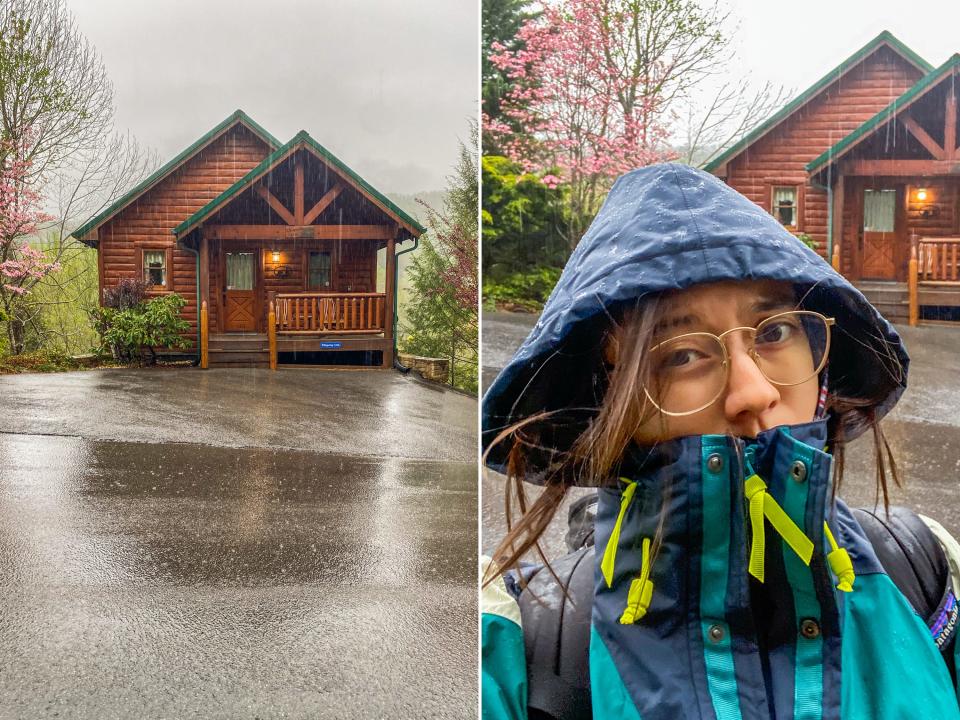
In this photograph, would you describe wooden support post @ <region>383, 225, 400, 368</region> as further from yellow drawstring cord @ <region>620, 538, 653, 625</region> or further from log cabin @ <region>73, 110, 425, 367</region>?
yellow drawstring cord @ <region>620, 538, 653, 625</region>

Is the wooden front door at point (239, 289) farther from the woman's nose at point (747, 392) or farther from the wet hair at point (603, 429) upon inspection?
the woman's nose at point (747, 392)

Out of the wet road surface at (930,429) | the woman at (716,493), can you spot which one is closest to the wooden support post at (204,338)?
the wet road surface at (930,429)

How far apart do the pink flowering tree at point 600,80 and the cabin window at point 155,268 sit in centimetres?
88

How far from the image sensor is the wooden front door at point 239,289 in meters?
Result: 1.77

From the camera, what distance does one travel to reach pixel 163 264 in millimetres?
1735

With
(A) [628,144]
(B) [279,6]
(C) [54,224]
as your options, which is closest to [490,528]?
(A) [628,144]

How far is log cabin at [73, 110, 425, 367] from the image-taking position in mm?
1731

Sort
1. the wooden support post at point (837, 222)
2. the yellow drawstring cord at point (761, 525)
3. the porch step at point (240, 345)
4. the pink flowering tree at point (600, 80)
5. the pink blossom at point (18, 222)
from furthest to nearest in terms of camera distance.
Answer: the porch step at point (240, 345) → the pink blossom at point (18, 222) → the pink flowering tree at point (600, 80) → the wooden support post at point (837, 222) → the yellow drawstring cord at point (761, 525)

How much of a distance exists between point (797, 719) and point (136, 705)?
62.4 inches

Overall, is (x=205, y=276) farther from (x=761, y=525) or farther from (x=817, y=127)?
(x=761, y=525)

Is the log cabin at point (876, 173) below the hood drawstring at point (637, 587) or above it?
above

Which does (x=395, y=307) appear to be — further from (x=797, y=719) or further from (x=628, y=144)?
(x=797, y=719)

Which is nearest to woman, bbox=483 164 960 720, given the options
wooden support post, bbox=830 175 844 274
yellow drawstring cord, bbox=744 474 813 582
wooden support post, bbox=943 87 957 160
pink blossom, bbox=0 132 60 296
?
yellow drawstring cord, bbox=744 474 813 582

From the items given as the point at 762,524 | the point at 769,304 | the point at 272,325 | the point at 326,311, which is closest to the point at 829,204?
the point at 769,304
